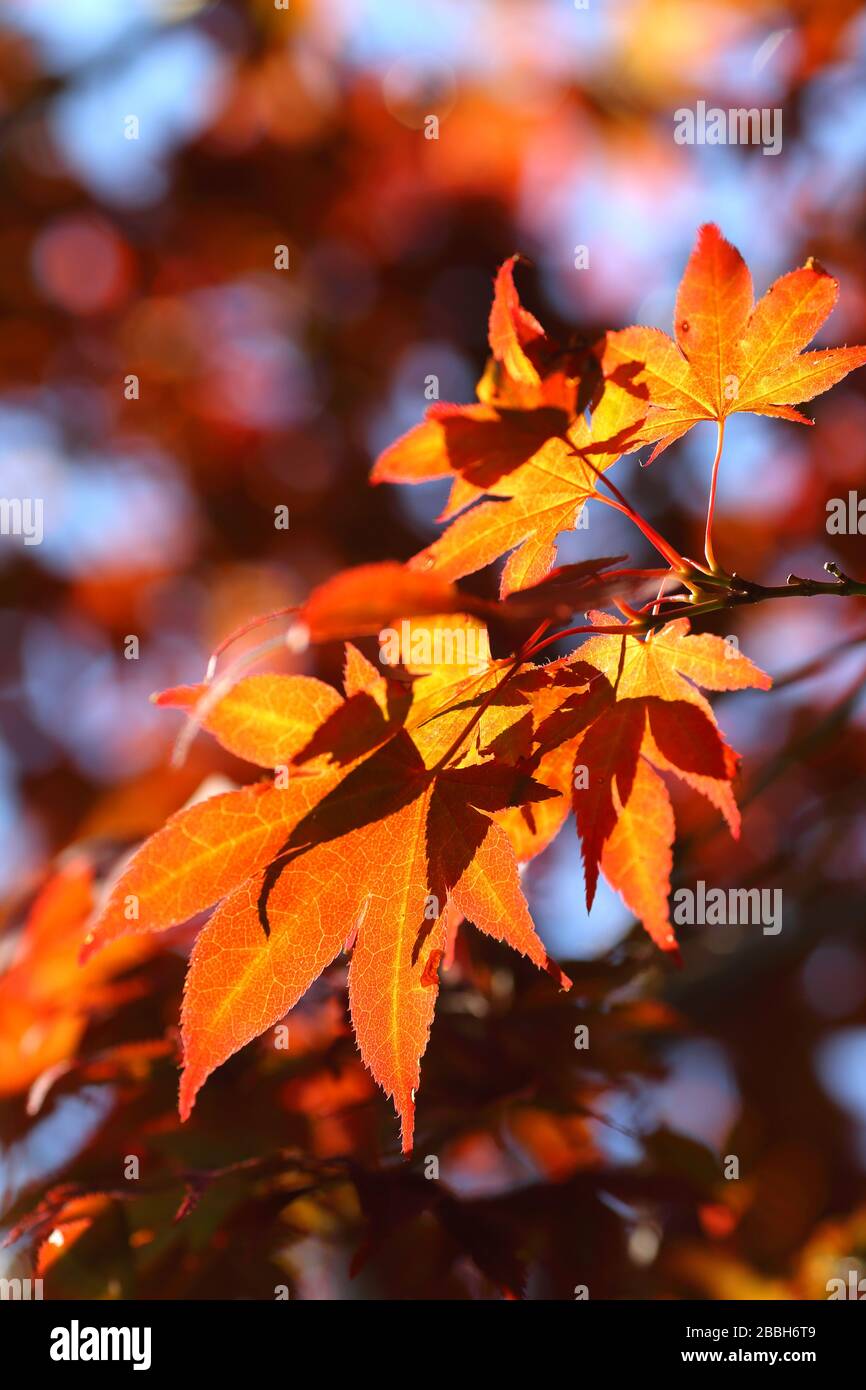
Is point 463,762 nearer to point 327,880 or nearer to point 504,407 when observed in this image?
point 327,880

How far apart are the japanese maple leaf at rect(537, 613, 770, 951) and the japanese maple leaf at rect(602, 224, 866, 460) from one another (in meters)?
0.17

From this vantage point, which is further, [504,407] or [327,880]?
[327,880]

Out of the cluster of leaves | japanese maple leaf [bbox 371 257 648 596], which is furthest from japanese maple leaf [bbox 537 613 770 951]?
japanese maple leaf [bbox 371 257 648 596]

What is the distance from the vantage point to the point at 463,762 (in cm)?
76

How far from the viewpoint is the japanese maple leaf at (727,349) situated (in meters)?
0.74

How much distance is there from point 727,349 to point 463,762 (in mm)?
369

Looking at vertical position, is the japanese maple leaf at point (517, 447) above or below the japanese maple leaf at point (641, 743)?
above

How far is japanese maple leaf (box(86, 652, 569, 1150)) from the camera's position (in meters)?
0.75

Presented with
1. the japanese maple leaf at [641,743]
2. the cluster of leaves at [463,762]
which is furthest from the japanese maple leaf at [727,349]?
the japanese maple leaf at [641,743]

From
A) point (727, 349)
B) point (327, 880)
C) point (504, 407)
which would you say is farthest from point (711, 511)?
point (327, 880)

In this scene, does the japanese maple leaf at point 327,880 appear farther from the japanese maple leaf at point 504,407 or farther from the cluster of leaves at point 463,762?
the japanese maple leaf at point 504,407
